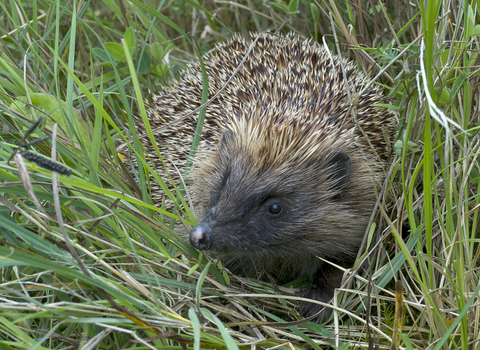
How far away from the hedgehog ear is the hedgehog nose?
2.17 feet

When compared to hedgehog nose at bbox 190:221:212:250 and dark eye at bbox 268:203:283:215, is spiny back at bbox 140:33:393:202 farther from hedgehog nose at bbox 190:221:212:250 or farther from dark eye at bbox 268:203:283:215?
hedgehog nose at bbox 190:221:212:250

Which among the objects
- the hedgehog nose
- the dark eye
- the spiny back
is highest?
the spiny back

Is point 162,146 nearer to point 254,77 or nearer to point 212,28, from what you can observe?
point 254,77

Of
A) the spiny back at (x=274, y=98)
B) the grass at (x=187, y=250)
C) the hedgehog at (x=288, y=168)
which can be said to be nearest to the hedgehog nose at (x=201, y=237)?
the hedgehog at (x=288, y=168)

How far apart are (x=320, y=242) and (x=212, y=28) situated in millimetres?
2209

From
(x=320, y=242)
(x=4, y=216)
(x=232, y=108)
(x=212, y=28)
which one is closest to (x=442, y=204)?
(x=320, y=242)

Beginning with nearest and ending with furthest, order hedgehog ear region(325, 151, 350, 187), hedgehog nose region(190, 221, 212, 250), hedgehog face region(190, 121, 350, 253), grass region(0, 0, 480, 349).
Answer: grass region(0, 0, 480, 349) < hedgehog nose region(190, 221, 212, 250) < hedgehog face region(190, 121, 350, 253) < hedgehog ear region(325, 151, 350, 187)

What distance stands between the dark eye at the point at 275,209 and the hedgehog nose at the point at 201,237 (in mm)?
311

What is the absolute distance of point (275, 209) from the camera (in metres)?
2.27

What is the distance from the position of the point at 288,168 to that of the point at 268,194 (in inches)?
6.3

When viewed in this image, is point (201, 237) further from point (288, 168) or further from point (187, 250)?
point (288, 168)

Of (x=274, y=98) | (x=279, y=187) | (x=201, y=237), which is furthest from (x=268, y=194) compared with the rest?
(x=274, y=98)

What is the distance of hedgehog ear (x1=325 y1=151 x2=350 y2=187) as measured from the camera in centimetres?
234

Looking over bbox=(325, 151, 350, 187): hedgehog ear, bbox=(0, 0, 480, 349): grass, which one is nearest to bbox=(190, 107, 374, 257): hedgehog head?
bbox=(325, 151, 350, 187): hedgehog ear
